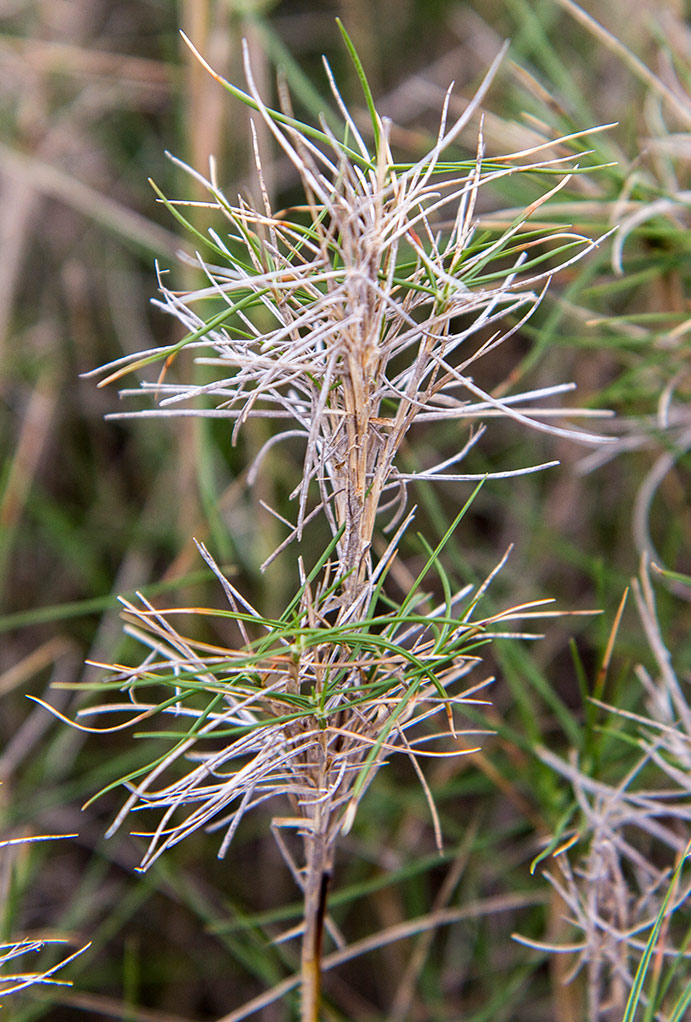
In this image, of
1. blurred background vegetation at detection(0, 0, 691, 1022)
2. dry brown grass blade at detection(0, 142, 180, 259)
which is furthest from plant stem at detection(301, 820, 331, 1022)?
dry brown grass blade at detection(0, 142, 180, 259)

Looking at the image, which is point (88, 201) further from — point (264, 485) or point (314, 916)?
point (314, 916)

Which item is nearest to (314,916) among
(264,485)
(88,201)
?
(264,485)

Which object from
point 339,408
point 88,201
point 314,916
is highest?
point 88,201

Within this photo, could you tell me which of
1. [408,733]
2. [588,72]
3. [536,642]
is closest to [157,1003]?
[408,733]

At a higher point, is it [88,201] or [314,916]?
[88,201]

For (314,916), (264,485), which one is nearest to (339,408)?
(314,916)

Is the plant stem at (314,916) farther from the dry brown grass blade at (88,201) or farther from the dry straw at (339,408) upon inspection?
the dry brown grass blade at (88,201)

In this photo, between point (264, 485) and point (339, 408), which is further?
point (264, 485)

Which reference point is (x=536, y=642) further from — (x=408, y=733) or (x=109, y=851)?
(x=109, y=851)

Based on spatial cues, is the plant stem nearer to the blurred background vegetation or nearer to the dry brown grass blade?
the blurred background vegetation
